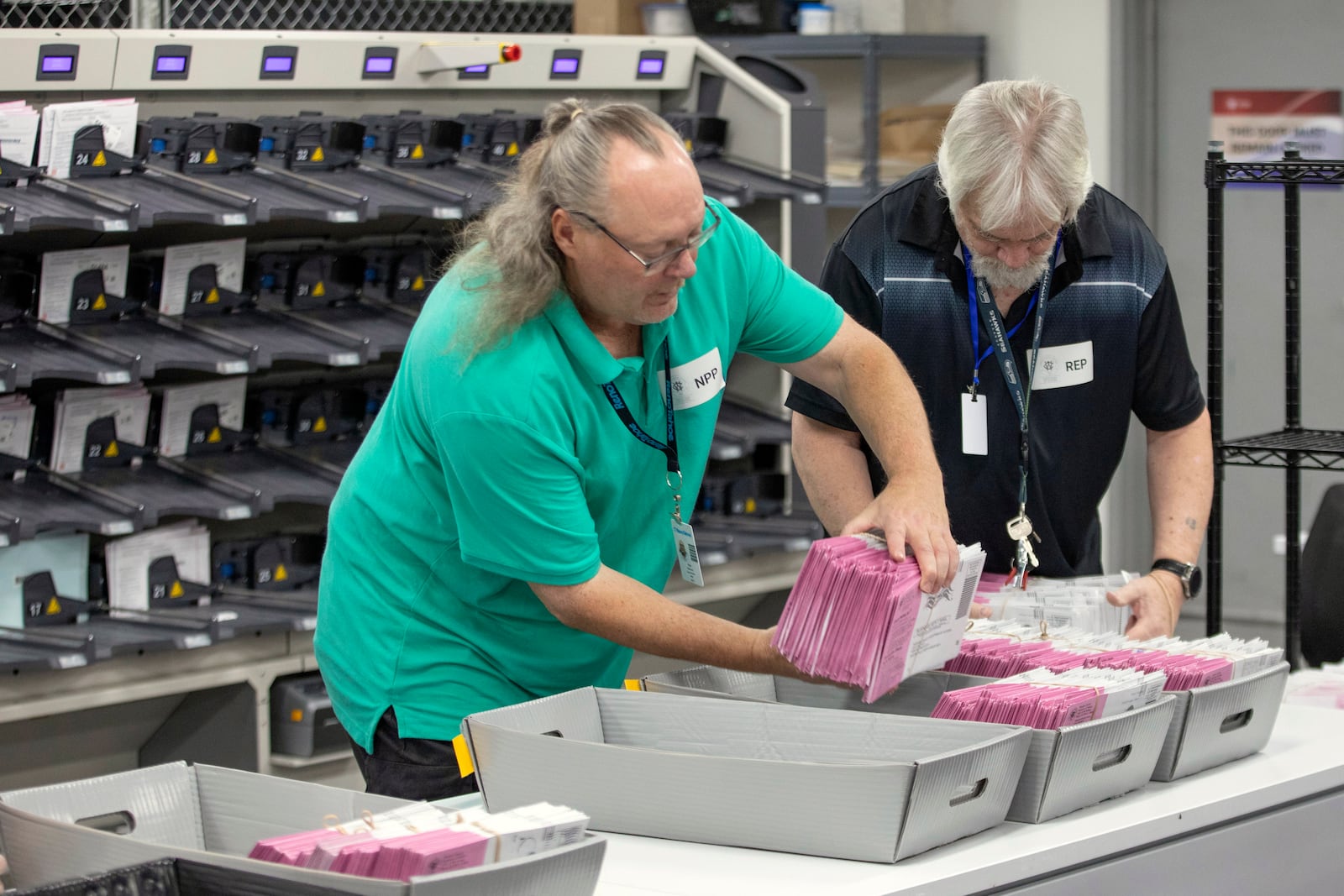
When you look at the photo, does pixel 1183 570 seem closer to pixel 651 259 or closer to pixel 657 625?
pixel 657 625

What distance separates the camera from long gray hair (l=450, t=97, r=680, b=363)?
183 centimetres

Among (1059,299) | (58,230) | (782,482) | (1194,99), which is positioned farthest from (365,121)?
(1194,99)

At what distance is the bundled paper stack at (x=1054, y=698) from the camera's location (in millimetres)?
1847

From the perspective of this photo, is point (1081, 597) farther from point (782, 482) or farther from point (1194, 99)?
point (1194, 99)

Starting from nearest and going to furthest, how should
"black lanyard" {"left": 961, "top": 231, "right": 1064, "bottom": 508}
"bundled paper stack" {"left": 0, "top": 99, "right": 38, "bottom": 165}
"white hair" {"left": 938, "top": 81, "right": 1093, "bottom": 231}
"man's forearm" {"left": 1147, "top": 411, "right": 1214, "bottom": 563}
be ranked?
"white hair" {"left": 938, "top": 81, "right": 1093, "bottom": 231} → "black lanyard" {"left": 961, "top": 231, "right": 1064, "bottom": 508} → "man's forearm" {"left": 1147, "top": 411, "right": 1214, "bottom": 563} → "bundled paper stack" {"left": 0, "top": 99, "right": 38, "bottom": 165}

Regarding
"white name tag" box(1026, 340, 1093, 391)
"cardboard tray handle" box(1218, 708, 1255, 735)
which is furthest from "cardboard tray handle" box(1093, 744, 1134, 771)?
"white name tag" box(1026, 340, 1093, 391)

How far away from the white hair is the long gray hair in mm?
530

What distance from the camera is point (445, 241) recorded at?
482 cm

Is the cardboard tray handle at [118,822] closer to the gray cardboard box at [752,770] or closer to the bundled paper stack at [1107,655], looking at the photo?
the gray cardboard box at [752,770]

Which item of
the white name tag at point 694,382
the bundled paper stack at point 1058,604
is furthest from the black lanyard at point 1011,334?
the white name tag at point 694,382

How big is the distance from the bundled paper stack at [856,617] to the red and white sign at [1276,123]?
166 inches

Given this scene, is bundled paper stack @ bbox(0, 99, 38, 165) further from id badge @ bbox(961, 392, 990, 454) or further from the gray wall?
the gray wall

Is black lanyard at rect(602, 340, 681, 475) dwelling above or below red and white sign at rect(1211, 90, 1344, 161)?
below

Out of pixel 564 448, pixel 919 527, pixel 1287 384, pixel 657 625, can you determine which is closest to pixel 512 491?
pixel 564 448
